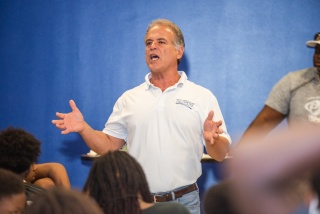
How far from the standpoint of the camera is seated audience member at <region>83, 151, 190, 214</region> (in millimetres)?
1490

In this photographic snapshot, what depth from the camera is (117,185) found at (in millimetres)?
1510

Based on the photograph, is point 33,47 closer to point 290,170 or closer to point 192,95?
point 192,95

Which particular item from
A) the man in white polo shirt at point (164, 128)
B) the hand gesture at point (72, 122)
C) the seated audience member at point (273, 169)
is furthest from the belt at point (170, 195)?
the seated audience member at point (273, 169)

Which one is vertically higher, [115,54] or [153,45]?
[115,54]

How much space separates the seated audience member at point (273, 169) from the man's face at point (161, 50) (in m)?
2.24

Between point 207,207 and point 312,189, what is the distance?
15cm

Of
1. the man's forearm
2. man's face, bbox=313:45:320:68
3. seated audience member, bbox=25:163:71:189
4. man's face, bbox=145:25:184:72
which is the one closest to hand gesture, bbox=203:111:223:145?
the man's forearm

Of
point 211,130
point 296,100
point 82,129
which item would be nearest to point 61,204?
point 211,130

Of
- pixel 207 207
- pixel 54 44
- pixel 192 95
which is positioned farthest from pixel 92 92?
pixel 207 207

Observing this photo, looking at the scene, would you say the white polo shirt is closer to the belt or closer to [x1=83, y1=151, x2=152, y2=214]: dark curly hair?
the belt

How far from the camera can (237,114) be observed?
143 inches

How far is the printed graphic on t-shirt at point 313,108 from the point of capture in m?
2.42

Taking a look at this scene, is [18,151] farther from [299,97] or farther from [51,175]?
[299,97]

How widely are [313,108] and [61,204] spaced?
72.6 inches
